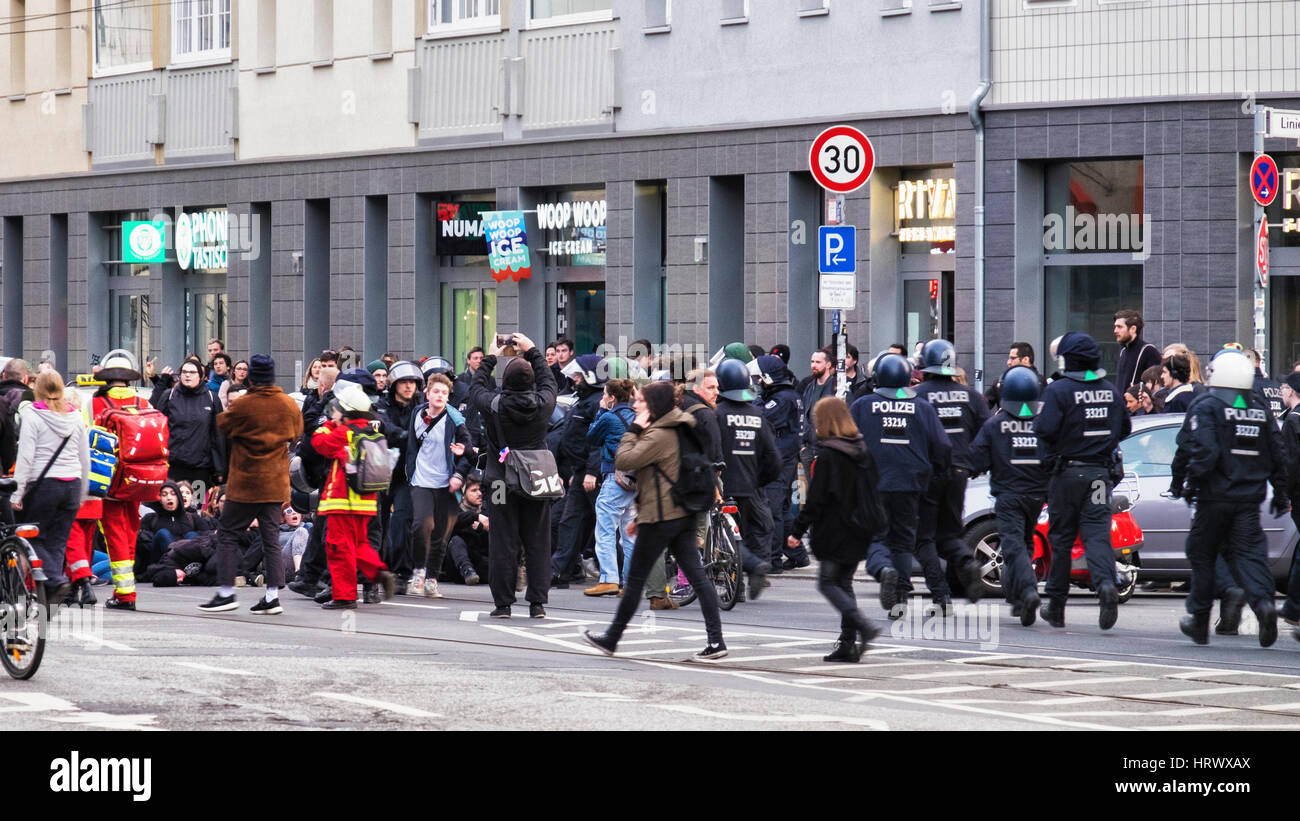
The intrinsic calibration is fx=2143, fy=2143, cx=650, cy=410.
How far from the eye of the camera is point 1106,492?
14.4 metres

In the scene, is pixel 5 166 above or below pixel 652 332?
above

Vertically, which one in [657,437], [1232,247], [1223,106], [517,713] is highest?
[1223,106]

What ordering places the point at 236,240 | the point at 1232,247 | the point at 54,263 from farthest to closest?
the point at 54,263, the point at 236,240, the point at 1232,247

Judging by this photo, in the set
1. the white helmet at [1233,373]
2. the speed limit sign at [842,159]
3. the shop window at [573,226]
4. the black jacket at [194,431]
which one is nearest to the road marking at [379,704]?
the white helmet at [1233,373]

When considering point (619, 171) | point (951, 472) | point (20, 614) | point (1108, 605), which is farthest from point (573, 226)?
point (20, 614)

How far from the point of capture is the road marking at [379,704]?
9992mm

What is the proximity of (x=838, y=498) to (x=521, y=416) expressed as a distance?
3.50 metres

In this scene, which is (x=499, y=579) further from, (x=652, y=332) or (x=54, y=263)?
(x=54, y=263)

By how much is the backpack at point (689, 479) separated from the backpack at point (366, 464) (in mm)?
3513

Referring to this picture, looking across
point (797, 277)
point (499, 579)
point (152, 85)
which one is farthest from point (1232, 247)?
point (152, 85)

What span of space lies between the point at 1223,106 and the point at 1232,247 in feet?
5.17

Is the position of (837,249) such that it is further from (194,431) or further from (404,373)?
(194,431)

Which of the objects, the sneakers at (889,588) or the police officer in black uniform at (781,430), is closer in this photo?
the sneakers at (889,588)

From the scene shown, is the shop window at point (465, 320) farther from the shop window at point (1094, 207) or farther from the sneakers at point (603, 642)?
the sneakers at point (603, 642)
